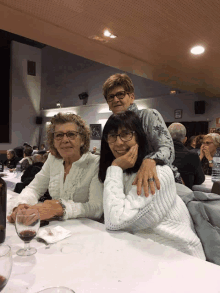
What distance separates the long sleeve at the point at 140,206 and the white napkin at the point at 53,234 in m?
0.22

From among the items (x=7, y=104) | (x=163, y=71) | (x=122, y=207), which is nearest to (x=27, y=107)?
(x=7, y=104)

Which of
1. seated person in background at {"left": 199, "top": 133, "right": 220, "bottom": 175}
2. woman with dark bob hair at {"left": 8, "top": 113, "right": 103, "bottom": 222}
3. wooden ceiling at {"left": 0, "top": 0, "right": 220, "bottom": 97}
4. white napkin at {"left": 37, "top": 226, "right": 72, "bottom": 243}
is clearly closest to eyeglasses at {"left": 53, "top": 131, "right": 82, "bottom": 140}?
woman with dark bob hair at {"left": 8, "top": 113, "right": 103, "bottom": 222}

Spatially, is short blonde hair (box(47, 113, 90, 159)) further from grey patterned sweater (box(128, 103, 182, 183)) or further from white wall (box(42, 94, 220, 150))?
white wall (box(42, 94, 220, 150))

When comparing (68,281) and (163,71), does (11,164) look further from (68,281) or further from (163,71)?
(68,281)

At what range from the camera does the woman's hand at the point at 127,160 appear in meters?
1.28

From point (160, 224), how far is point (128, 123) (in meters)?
0.59

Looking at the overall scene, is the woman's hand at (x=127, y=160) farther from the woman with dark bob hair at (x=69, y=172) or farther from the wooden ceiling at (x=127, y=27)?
the wooden ceiling at (x=127, y=27)

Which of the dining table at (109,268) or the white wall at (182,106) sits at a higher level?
the white wall at (182,106)

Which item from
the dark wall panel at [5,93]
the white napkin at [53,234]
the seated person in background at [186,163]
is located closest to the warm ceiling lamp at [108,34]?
the seated person in background at [186,163]

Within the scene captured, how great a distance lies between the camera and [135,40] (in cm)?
284

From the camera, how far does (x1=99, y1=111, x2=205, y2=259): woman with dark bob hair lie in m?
1.10

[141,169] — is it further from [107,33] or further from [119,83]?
[107,33]

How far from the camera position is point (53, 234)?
110 centimetres

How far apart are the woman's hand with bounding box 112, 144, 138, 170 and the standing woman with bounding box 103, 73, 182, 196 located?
7 centimetres
